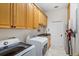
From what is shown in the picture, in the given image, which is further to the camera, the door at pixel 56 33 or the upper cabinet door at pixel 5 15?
the door at pixel 56 33

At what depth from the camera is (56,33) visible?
69.0 inches

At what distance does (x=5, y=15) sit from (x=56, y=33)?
0.86m

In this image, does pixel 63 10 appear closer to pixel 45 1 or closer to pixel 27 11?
pixel 45 1

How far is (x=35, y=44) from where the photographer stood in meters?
2.02

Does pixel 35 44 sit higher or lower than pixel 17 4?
lower

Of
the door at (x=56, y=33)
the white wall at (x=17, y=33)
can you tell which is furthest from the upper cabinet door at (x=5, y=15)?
the door at (x=56, y=33)

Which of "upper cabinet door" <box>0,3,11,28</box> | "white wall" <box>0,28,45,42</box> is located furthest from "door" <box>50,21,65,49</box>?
"upper cabinet door" <box>0,3,11,28</box>

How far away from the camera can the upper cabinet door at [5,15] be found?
1231mm

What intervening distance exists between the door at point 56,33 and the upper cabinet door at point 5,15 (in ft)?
2.45

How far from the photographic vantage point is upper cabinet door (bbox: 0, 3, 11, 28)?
123cm

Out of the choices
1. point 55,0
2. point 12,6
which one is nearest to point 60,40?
point 55,0

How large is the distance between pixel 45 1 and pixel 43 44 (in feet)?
3.02

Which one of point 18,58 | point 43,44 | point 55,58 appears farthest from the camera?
point 43,44

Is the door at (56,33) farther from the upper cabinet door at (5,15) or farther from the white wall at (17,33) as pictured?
the upper cabinet door at (5,15)
